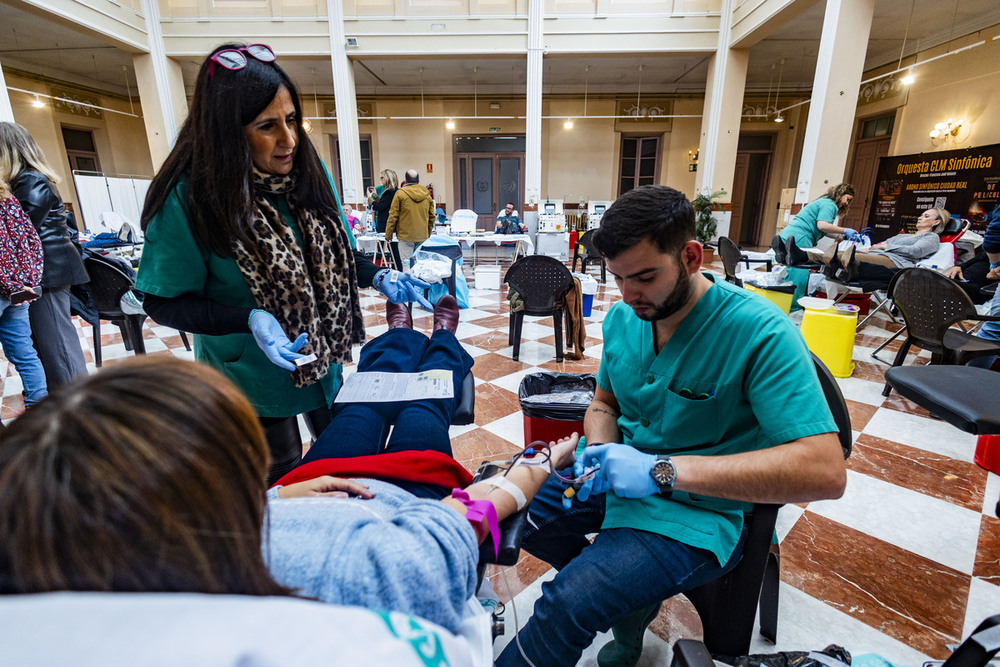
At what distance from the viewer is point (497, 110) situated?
10.4 meters

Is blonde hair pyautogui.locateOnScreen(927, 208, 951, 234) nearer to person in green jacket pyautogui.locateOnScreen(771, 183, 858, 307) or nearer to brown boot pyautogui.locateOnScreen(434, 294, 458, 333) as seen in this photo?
person in green jacket pyautogui.locateOnScreen(771, 183, 858, 307)

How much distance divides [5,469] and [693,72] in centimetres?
1097

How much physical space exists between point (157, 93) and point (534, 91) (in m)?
6.30

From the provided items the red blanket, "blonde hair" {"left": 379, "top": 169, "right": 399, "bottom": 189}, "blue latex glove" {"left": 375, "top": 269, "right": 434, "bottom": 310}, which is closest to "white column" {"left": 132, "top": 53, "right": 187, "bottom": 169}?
"blonde hair" {"left": 379, "top": 169, "right": 399, "bottom": 189}

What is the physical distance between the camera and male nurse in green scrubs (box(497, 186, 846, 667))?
0.79 metres

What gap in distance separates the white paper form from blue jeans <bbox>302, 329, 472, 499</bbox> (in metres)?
0.02

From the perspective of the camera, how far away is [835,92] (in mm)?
5359

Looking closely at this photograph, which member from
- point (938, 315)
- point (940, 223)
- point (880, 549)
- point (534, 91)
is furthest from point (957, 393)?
point (534, 91)

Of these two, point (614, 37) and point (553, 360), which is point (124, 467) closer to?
point (553, 360)

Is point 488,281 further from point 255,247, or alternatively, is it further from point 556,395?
point 255,247

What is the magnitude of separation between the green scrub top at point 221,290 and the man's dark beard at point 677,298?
2.85 ft

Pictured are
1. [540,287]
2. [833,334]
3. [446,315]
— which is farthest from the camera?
[540,287]

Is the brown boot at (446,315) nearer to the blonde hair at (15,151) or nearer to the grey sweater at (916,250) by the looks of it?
the blonde hair at (15,151)

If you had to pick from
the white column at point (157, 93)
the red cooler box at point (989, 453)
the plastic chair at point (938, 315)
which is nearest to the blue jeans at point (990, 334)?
the plastic chair at point (938, 315)
